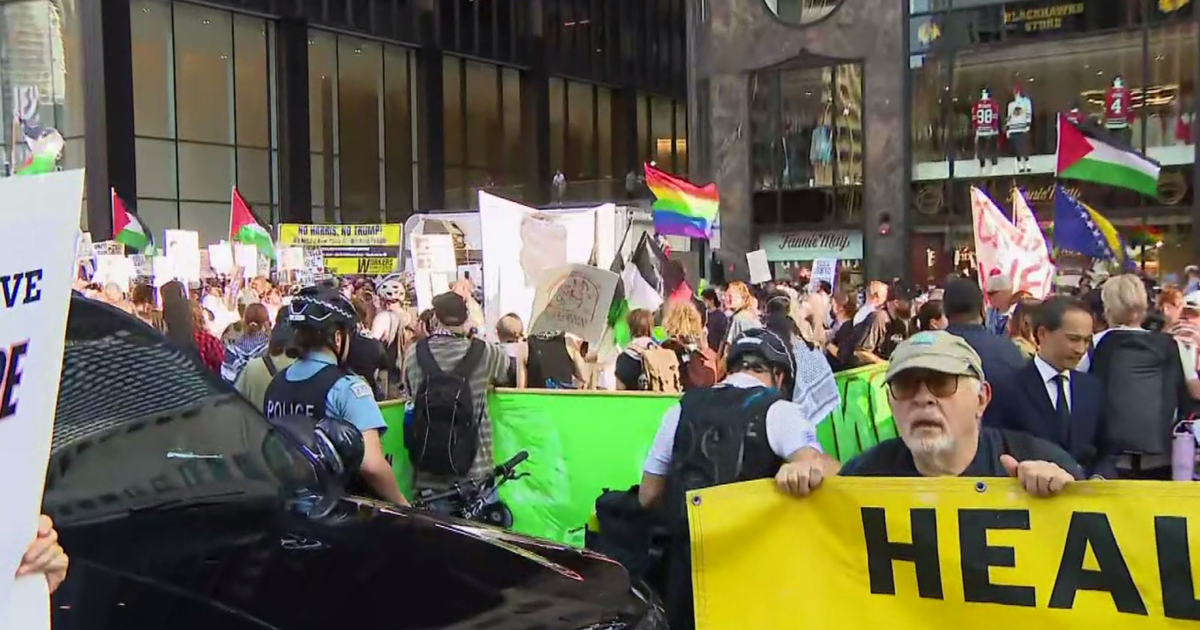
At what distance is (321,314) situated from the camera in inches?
186

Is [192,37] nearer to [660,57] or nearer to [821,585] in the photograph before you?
[660,57]

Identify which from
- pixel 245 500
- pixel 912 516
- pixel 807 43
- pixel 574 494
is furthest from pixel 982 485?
pixel 807 43

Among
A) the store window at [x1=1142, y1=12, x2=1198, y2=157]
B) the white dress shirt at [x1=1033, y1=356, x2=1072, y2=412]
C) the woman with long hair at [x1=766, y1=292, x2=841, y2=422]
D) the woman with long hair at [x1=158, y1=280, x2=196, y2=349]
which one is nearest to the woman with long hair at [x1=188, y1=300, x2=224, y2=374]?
the woman with long hair at [x1=158, y1=280, x2=196, y2=349]

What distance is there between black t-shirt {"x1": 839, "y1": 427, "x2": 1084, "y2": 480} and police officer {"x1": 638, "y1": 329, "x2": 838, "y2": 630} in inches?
6.2

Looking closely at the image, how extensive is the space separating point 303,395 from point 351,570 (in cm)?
191

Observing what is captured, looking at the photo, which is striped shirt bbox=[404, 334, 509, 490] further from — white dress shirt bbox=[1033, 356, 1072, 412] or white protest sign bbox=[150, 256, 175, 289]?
white protest sign bbox=[150, 256, 175, 289]

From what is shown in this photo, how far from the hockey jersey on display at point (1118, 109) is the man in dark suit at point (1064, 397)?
22944 millimetres

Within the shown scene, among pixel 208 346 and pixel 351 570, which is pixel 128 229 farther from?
pixel 351 570

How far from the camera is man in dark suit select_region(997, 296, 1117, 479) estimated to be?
4879mm

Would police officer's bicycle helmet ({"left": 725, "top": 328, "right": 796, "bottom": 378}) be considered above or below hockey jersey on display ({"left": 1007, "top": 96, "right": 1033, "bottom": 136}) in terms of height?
below

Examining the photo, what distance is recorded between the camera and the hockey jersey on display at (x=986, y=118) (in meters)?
26.9

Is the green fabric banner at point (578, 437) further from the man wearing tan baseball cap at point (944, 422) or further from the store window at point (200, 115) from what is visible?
the store window at point (200, 115)

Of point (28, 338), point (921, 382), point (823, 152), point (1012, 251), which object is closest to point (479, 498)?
point (921, 382)

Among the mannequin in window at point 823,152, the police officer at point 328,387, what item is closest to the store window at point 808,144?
the mannequin in window at point 823,152
